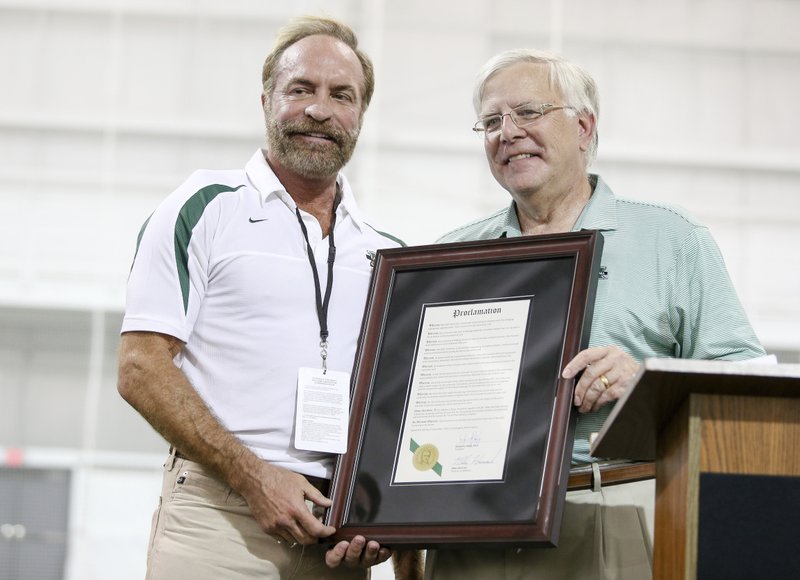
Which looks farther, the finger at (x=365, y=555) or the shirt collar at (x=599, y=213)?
the shirt collar at (x=599, y=213)

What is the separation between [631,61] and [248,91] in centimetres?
143

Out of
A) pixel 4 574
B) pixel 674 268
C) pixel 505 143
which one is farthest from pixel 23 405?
pixel 674 268

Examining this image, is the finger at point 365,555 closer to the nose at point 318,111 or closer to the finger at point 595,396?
the finger at point 595,396

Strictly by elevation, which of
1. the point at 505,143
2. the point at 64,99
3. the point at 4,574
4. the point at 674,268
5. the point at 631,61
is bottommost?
the point at 4,574

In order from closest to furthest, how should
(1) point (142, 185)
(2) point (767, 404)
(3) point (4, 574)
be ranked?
(2) point (767, 404), (3) point (4, 574), (1) point (142, 185)

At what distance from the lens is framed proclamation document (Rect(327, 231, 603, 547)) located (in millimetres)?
1575

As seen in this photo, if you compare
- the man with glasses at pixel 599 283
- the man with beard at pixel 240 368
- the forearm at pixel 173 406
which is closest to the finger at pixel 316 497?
the man with beard at pixel 240 368

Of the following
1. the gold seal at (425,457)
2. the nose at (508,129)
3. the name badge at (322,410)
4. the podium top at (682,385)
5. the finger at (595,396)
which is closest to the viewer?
the podium top at (682,385)

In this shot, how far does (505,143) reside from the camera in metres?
1.99

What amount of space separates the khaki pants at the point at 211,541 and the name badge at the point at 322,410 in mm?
171

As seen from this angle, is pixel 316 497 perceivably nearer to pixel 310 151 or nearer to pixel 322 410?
pixel 322 410

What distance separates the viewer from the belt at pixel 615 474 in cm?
164

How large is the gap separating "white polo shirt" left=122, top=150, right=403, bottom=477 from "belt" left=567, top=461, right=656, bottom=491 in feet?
1.47

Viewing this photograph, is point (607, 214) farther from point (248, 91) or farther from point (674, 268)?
point (248, 91)
